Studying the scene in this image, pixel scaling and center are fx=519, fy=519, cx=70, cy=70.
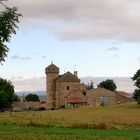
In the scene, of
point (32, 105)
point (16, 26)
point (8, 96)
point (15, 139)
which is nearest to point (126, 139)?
point (15, 139)

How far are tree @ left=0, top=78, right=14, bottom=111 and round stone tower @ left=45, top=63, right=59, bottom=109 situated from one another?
51.3ft

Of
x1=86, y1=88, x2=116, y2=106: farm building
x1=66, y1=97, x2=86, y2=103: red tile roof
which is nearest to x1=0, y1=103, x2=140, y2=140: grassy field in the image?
x1=86, y1=88, x2=116, y2=106: farm building

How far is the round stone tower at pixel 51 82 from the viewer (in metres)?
170

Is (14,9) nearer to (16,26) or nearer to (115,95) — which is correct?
(16,26)

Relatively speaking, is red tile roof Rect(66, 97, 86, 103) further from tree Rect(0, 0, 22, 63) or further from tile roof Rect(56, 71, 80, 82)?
tree Rect(0, 0, 22, 63)

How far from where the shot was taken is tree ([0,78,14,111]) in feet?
490

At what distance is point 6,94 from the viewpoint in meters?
152

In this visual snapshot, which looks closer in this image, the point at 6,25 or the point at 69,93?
the point at 6,25

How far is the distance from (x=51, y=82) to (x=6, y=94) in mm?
23666

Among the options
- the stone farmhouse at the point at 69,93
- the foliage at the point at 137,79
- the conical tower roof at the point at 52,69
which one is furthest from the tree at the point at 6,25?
the conical tower roof at the point at 52,69

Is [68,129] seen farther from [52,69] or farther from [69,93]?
[52,69]

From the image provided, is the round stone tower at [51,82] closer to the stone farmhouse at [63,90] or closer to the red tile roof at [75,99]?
the stone farmhouse at [63,90]

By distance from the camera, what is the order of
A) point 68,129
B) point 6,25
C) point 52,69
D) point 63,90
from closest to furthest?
point 6,25 < point 68,129 < point 63,90 < point 52,69

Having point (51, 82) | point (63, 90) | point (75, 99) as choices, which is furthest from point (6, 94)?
point (63, 90)
